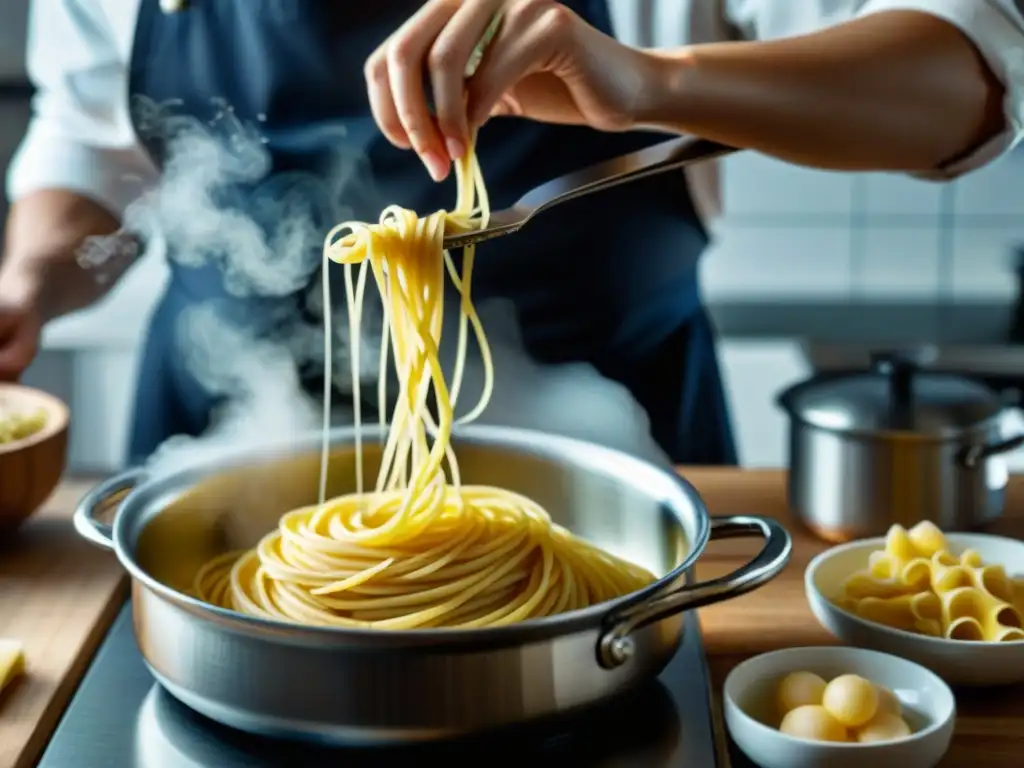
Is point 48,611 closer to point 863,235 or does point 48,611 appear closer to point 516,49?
point 516,49

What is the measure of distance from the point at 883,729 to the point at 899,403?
17.4 inches

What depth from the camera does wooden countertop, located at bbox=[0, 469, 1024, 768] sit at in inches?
36.5

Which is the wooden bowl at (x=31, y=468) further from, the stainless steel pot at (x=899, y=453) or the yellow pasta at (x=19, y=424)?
the stainless steel pot at (x=899, y=453)

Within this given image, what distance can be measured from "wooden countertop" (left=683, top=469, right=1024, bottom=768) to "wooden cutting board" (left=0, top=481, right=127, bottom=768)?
49cm

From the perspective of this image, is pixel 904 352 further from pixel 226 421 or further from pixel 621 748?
pixel 226 421

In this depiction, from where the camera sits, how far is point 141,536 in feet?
3.37

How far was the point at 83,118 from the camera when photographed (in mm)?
1708

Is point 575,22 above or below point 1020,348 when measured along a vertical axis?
above

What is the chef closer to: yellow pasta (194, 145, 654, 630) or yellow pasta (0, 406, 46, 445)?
yellow pasta (0, 406, 46, 445)

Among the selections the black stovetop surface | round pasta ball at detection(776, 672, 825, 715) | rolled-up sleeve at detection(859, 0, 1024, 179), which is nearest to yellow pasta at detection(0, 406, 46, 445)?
the black stovetop surface

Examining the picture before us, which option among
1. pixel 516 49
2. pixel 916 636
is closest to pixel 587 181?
pixel 516 49

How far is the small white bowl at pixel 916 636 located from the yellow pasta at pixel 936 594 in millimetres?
24

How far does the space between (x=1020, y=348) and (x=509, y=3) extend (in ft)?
5.90

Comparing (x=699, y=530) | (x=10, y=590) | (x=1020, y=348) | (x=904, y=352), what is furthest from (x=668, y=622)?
(x=1020, y=348)
